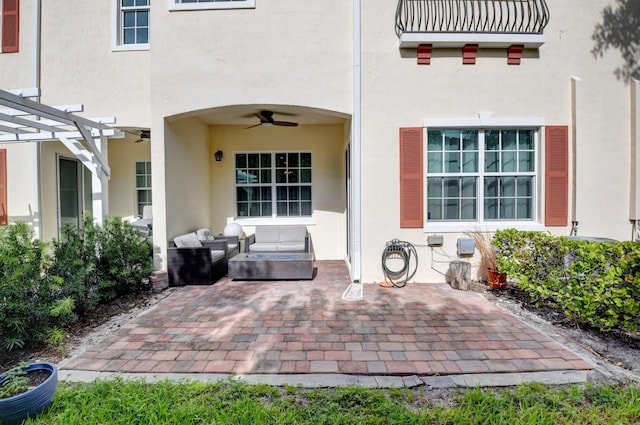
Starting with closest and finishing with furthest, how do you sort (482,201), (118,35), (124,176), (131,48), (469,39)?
1. (469,39)
2. (482,201)
3. (131,48)
4. (118,35)
5. (124,176)

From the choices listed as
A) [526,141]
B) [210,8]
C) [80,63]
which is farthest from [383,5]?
[80,63]

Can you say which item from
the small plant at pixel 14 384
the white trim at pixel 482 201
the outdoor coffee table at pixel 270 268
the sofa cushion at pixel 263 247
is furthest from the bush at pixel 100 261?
the white trim at pixel 482 201

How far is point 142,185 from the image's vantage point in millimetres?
8516

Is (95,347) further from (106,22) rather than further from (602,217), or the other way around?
(602,217)

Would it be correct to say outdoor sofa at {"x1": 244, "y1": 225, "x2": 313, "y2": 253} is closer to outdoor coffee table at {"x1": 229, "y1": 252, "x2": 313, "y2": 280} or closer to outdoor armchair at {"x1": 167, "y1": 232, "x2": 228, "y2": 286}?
outdoor coffee table at {"x1": 229, "y1": 252, "x2": 313, "y2": 280}

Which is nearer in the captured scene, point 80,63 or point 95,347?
point 95,347

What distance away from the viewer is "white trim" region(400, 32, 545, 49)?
18.2ft

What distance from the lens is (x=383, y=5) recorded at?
575 cm

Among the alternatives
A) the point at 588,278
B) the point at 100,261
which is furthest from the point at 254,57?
the point at 588,278

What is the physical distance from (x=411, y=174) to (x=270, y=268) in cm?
Answer: 314

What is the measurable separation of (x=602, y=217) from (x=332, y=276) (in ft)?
16.7

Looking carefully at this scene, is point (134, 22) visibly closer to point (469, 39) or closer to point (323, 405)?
point (469, 39)

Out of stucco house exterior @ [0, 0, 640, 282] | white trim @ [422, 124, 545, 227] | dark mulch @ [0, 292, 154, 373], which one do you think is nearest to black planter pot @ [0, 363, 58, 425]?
dark mulch @ [0, 292, 154, 373]

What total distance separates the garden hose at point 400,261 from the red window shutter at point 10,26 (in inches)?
336
